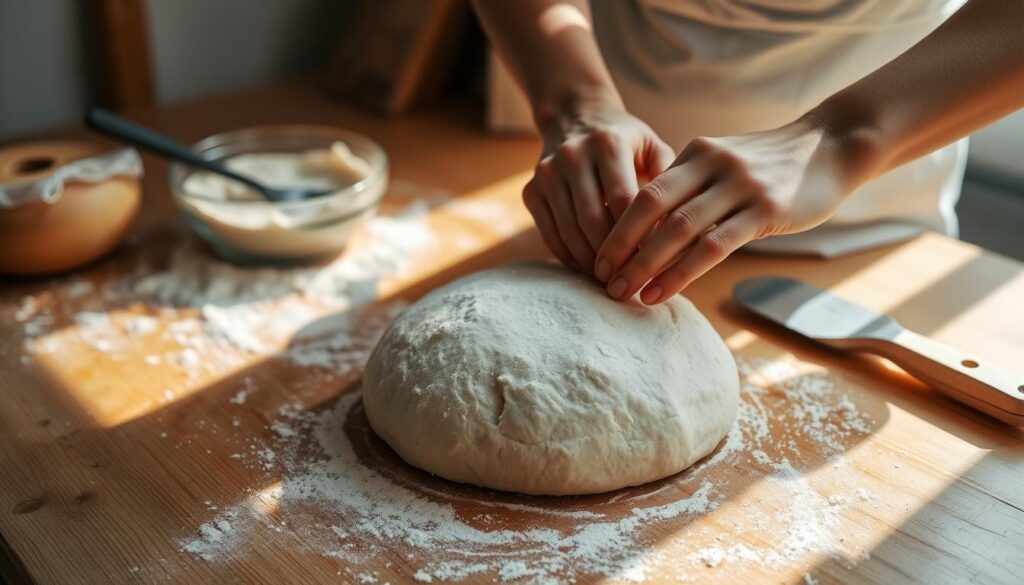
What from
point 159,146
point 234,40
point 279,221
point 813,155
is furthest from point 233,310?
point 234,40

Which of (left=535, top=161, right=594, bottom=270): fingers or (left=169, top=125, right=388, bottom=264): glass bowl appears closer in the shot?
(left=535, top=161, right=594, bottom=270): fingers

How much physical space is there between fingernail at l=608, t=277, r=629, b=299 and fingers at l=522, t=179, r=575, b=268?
0.11 m

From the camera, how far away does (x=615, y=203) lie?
1063 millimetres

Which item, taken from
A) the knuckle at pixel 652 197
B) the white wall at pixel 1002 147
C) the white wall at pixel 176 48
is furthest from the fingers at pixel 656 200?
the white wall at pixel 176 48

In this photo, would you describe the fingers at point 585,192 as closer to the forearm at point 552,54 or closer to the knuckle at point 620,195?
the knuckle at point 620,195

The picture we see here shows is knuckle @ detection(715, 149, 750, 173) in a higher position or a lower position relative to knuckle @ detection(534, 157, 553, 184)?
higher

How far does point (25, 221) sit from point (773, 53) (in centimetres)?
106

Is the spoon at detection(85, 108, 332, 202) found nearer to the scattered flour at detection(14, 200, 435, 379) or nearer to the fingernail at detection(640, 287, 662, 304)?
the scattered flour at detection(14, 200, 435, 379)

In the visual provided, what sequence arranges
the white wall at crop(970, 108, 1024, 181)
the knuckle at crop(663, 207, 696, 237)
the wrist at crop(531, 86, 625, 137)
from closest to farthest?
the knuckle at crop(663, 207, 696, 237) → the wrist at crop(531, 86, 625, 137) → the white wall at crop(970, 108, 1024, 181)

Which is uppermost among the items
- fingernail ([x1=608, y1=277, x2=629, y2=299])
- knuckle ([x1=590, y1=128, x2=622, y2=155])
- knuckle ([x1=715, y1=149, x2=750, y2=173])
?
knuckle ([x1=715, y1=149, x2=750, y2=173])

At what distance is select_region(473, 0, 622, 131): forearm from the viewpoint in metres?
1.25

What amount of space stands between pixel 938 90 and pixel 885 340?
29cm

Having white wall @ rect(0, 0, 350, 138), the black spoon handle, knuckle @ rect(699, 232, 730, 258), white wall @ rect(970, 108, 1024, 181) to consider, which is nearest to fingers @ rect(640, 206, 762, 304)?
knuckle @ rect(699, 232, 730, 258)

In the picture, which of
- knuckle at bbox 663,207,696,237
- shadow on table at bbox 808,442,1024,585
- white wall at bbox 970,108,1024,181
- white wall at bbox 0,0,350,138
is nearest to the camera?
shadow on table at bbox 808,442,1024,585
